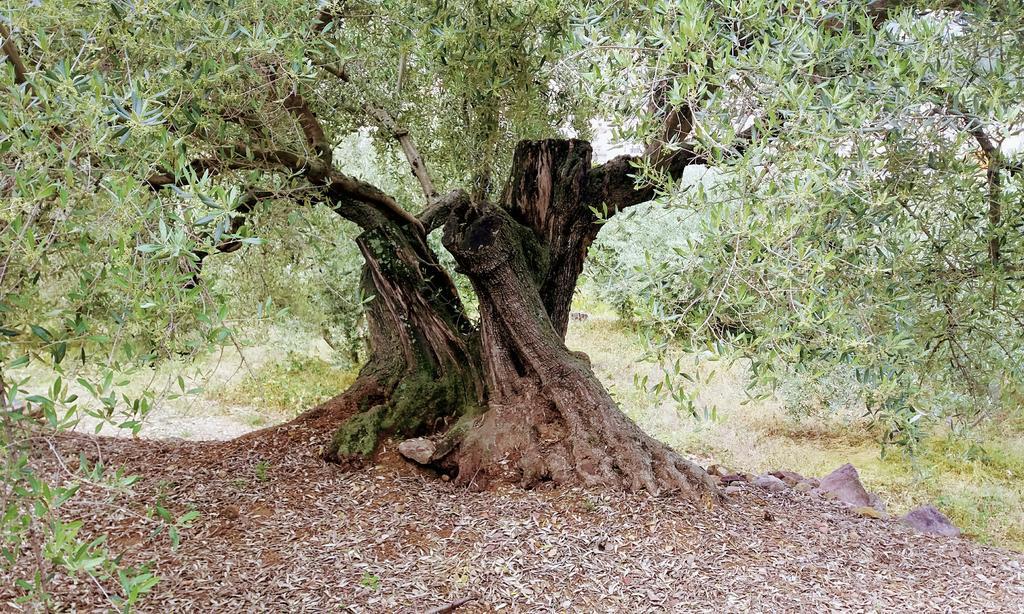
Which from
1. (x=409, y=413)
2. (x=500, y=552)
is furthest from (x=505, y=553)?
(x=409, y=413)

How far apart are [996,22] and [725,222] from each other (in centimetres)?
208

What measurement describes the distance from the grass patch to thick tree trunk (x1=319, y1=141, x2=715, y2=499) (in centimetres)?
478

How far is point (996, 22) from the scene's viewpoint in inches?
156

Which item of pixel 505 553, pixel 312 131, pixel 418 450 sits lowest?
pixel 505 553

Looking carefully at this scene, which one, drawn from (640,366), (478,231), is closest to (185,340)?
(478,231)

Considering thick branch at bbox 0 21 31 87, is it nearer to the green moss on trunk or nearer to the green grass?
the green moss on trunk

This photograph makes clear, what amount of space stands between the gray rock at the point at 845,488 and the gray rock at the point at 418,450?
11.6 feet

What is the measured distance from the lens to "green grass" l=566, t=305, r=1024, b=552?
24.4 feet

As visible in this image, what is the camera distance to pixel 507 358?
6094 millimetres

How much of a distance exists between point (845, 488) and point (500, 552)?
3779 mm

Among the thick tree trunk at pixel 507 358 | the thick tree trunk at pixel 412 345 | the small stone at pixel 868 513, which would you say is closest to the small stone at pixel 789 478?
the small stone at pixel 868 513

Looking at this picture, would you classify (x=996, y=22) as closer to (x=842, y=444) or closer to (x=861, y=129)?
(x=861, y=129)

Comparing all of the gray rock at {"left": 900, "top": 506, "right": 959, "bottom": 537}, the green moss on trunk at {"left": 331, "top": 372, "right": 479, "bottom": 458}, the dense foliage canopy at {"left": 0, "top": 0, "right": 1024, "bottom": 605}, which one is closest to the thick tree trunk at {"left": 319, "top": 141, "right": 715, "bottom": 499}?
the green moss on trunk at {"left": 331, "top": 372, "right": 479, "bottom": 458}

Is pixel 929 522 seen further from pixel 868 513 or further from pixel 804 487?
pixel 804 487
